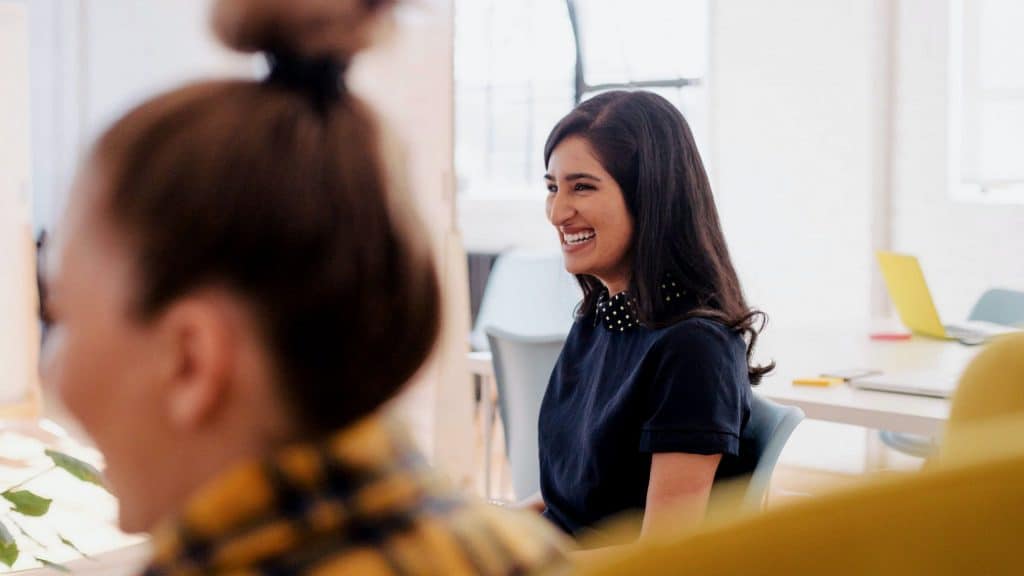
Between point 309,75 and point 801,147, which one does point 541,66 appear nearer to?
point 801,147

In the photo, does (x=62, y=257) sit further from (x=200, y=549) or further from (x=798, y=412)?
(x=798, y=412)

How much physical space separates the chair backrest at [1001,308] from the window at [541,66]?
128 inches

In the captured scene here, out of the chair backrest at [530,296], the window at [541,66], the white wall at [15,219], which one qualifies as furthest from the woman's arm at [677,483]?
the white wall at [15,219]

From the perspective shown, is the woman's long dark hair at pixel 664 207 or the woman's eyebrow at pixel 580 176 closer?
the woman's long dark hair at pixel 664 207

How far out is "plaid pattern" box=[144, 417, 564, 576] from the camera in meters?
0.66

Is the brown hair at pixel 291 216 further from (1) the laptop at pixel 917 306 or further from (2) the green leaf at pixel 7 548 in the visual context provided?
(1) the laptop at pixel 917 306

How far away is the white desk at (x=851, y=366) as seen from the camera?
253 cm

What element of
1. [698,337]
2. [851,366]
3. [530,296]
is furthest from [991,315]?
[698,337]

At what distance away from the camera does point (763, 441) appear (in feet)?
6.31

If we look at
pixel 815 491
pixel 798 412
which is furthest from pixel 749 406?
pixel 815 491

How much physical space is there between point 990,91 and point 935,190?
452mm

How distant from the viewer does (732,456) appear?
1.89 metres

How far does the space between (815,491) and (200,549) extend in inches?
13.6

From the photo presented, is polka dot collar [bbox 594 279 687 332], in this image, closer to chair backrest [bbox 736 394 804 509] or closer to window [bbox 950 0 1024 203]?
chair backrest [bbox 736 394 804 509]
